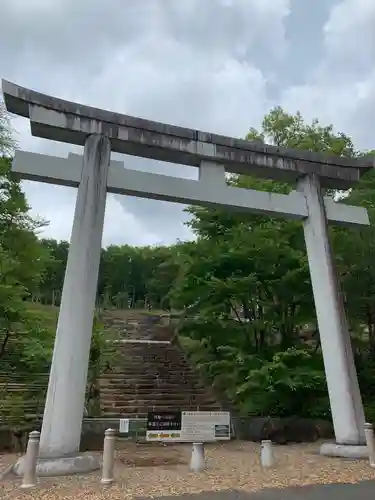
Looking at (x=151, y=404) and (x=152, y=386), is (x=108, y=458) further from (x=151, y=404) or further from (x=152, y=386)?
(x=152, y=386)

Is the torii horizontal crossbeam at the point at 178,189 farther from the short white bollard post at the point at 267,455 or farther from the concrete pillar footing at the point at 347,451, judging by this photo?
the concrete pillar footing at the point at 347,451

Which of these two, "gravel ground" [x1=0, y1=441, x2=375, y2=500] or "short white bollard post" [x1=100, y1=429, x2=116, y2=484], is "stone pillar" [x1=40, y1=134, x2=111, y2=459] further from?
"short white bollard post" [x1=100, y1=429, x2=116, y2=484]

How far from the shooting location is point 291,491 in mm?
5832

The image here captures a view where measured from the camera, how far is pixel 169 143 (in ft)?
29.4

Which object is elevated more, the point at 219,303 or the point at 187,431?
the point at 219,303

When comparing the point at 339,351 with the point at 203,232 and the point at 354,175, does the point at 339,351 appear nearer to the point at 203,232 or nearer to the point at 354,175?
the point at 354,175

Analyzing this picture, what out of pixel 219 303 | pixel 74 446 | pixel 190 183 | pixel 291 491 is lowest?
pixel 291 491

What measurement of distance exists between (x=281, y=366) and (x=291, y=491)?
4.95 m

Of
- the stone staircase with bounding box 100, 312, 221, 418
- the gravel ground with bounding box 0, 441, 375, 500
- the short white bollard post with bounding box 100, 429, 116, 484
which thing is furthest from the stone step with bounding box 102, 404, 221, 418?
the short white bollard post with bounding box 100, 429, 116, 484

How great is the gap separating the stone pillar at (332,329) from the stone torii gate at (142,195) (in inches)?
0.8

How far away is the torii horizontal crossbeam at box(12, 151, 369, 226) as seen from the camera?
7773 mm

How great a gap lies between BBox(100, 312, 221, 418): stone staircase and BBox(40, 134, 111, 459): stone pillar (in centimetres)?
537

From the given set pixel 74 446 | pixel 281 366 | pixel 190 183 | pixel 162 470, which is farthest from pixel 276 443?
pixel 190 183

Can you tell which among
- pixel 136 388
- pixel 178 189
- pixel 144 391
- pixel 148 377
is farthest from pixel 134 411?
pixel 178 189
